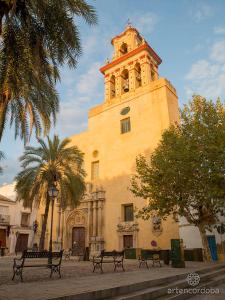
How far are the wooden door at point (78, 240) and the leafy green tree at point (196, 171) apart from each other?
13.6 meters

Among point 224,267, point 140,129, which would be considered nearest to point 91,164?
point 140,129

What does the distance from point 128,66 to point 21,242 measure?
2530 cm

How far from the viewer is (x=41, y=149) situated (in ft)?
68.8

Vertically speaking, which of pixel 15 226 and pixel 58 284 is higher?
pixel 15 226

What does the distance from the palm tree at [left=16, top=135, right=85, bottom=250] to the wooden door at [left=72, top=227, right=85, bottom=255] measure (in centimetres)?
860

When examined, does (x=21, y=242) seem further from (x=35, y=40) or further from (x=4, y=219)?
(x=35, y=40)

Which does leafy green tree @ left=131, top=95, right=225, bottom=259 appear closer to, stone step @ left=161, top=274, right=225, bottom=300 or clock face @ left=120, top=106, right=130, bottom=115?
stone step @ left=161, top=274, right=225, bottom=300

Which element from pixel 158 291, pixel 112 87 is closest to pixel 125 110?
pixel 112 87

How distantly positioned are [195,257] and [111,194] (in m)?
11.0

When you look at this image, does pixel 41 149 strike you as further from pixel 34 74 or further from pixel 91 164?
pixel 34 74

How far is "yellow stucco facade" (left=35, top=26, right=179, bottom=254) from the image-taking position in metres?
24.8

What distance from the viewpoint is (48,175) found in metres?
20.0

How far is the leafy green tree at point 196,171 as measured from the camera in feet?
51.9

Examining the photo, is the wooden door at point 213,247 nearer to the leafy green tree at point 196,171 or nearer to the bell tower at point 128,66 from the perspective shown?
the leafy green tree at point 196,171
